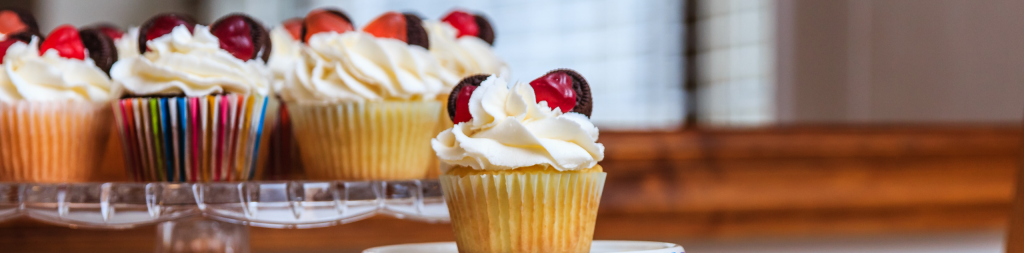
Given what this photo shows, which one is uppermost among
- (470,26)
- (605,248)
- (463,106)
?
(470,26)

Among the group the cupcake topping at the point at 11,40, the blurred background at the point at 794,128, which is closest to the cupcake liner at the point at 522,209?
Result: the cupcake topping at the point at 11,40

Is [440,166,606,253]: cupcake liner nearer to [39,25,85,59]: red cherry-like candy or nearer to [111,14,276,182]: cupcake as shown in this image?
[111,14,276,182]: cupcake

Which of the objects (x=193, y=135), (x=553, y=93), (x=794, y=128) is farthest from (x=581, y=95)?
(x=794, y=128)

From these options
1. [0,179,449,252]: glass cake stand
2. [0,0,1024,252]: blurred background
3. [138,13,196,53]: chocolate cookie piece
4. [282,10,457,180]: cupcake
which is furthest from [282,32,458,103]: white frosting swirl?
[0,0,1024,252]: blurred background

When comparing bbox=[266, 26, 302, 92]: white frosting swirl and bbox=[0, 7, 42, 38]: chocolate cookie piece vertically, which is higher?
bbox=[0, 7, 42, 38]: chocolate cookie piece

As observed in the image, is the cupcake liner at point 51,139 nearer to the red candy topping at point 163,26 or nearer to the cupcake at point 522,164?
the red candy topping at point 163,26

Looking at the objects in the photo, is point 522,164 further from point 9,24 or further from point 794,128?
point 794,128
